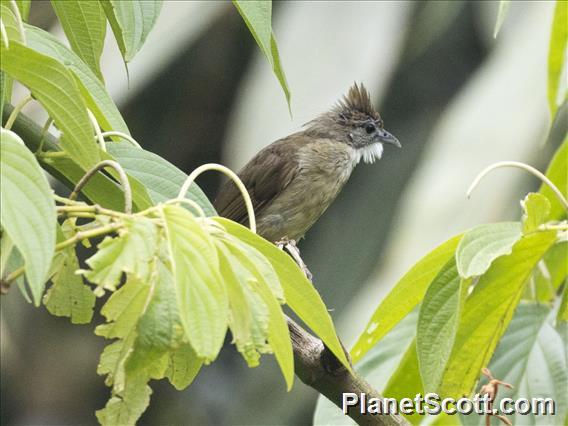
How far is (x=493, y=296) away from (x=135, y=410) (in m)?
0.95

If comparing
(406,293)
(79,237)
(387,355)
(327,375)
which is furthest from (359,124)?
(79,237)

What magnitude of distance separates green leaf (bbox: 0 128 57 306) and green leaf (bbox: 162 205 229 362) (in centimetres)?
15

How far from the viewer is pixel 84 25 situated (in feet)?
5.82

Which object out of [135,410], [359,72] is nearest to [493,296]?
[135,410]

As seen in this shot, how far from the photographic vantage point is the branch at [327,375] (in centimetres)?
198

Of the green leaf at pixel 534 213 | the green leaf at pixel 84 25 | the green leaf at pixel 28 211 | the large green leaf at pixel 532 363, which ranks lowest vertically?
the large green leaf at pixel 532 363

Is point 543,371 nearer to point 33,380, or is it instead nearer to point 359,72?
point 359,72

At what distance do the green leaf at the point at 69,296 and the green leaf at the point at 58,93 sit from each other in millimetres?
181

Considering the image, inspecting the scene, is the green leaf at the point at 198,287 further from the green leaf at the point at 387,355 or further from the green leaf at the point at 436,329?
the green leaf at the point at 387,355

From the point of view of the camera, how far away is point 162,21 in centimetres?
581

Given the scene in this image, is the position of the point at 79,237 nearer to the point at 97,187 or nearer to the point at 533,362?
the point at 97,187

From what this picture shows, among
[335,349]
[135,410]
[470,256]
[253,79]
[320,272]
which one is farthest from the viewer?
[320,272]

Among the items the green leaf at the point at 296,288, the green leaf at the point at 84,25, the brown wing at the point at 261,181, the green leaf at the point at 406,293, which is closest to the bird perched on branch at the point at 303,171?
the brown wing at the point at 261,181

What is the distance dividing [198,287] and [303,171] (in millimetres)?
3761
